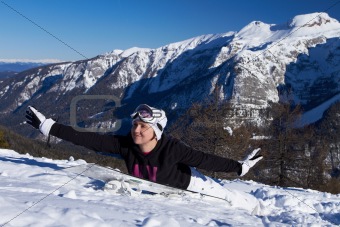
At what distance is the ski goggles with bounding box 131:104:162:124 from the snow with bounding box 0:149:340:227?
1.10m

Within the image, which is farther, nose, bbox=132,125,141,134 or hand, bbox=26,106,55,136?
nose, bbox=132,125,141,134

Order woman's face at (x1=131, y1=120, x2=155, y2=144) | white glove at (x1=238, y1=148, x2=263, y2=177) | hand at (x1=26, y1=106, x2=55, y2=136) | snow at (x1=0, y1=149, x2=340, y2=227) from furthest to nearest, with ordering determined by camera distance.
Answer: white glove at (x1=238, y1=148, x2=263, y2=177), woman's face at (x1=131, y1=120, x2=155, y2=144), hand at (x1=26, y1=106, x2=55, y2=136), snow at (x1=0, y1=149, x2=340, y2=227)

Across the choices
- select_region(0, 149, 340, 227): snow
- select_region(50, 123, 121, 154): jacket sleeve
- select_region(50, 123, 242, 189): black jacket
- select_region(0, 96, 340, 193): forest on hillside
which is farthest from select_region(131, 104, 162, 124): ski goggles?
select_region(0, 96, 340, 193): forest on hillside

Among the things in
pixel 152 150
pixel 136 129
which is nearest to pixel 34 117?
pixel 136 129

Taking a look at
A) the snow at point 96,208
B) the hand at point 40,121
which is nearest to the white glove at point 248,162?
the snow at point 96,208

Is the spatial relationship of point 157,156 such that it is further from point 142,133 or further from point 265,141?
point 265,141

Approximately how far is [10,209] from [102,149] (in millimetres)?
2473

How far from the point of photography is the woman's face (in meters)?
5.79

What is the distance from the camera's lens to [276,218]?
5.89 meters

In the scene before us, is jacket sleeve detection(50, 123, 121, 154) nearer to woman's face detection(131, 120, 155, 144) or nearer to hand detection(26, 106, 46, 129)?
hand detection(26, 106, 46, 129)

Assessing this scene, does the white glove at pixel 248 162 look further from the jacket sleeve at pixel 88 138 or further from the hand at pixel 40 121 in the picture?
the hand at pixel 40 121

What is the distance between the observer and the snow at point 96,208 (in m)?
3.78

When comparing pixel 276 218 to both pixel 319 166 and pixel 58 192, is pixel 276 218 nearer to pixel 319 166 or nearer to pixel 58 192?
pixel 58 192

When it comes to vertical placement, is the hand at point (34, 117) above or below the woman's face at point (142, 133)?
above
